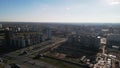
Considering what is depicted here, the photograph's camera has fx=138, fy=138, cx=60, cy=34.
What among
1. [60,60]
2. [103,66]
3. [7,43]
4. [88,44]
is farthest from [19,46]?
[103,66]

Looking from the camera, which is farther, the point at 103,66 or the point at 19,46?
the point at 19,46

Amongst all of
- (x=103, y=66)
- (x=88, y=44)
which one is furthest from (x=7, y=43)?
(x=103, y=66)

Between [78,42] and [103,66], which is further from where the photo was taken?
[78,42]

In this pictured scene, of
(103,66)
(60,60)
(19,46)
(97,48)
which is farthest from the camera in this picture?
(19,46)

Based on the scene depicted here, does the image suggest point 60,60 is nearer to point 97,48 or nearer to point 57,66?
Answer: point 57,66

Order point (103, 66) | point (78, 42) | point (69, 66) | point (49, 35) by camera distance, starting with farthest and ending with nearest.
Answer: point (49, 35)
point (78, 42)
point (69, 66)
point (103, 66)

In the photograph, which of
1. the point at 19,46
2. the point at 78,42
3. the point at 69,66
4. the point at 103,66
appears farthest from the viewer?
the point at 78,42

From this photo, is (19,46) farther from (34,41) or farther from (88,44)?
(88,44)

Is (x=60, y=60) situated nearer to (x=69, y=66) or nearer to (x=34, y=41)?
(x=69, y=66)

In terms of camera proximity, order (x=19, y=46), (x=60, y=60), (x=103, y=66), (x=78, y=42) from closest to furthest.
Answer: (x=103, y=66), (x=60, y=60), (x=19, y=46), (x=78, y=42)

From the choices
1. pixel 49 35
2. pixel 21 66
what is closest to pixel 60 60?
pixel 21 66
